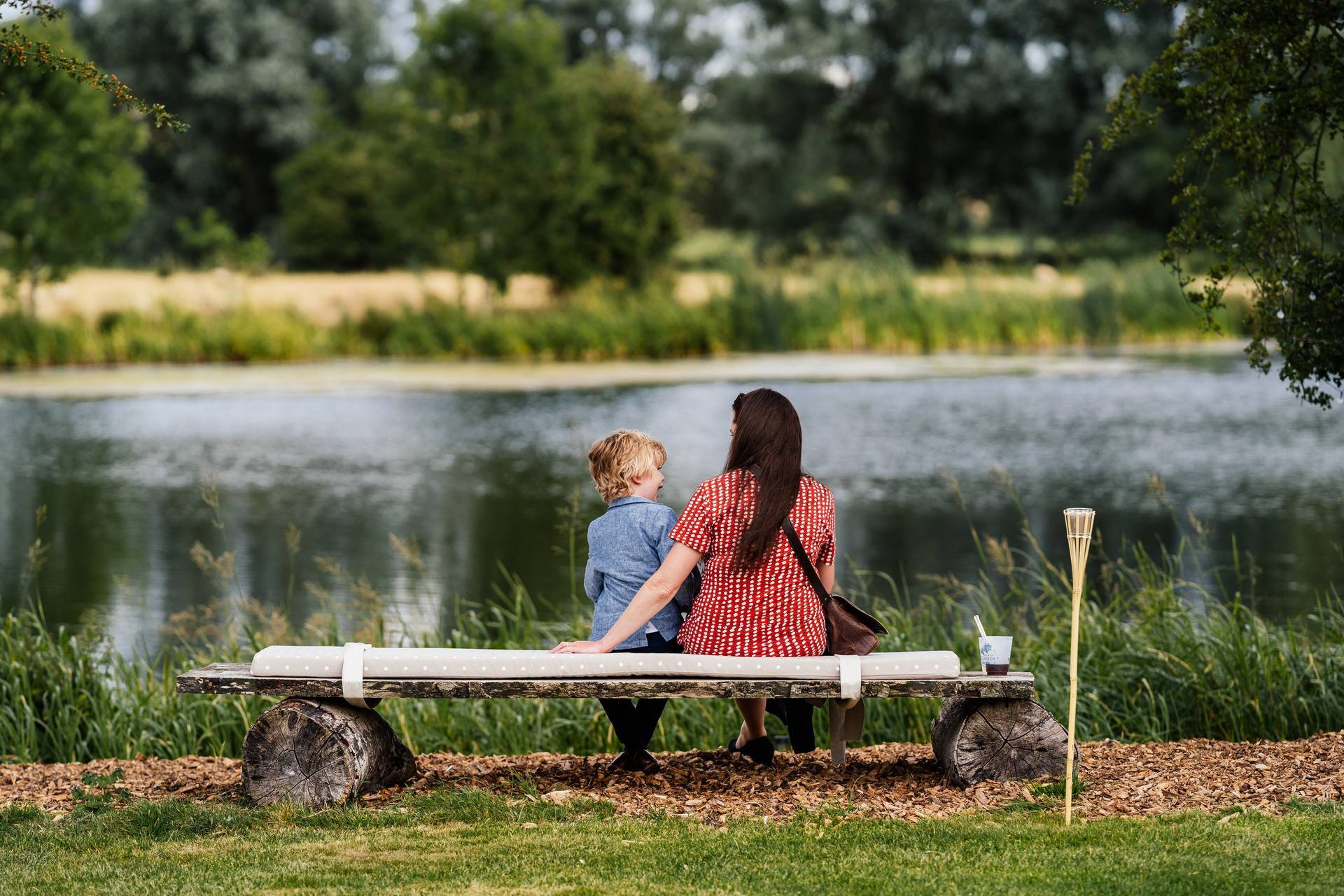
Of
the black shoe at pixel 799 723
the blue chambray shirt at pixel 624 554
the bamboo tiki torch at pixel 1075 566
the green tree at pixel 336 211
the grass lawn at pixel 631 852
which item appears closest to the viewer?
the grass lawn at pixel 631 852

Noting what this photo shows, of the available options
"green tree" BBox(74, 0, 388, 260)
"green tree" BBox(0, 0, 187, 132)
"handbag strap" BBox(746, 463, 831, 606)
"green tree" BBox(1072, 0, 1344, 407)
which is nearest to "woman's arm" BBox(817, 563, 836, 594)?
"handbag strap" BBox(746, 463, 831, 606)

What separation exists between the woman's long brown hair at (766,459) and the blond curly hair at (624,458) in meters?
0.30

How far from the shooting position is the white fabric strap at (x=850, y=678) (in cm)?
511

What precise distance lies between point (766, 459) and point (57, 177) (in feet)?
87.8

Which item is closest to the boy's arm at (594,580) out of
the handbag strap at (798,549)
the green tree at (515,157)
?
the handbag strap at (798,549)

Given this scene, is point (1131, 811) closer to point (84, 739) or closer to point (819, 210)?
point (84, 739)

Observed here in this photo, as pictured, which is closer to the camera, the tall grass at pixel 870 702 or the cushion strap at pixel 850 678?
the cushion strap at pixel 850 678

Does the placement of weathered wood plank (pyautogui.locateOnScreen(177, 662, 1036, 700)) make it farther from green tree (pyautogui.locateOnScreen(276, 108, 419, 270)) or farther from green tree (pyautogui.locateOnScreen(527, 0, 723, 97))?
green tree (pyautogui.locateOnScreen(527, 0, 723, 97))

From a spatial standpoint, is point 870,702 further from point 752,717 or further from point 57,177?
point 57,177

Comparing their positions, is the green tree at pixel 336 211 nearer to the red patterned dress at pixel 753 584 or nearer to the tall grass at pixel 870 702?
the tall grass at pixel 870 702

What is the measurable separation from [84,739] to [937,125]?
4765cm

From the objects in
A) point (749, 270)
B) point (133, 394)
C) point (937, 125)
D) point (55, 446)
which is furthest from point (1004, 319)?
point (937, 125)

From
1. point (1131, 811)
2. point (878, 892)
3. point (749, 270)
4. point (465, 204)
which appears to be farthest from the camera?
point (465, 204)

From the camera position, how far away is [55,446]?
62.3 ft
